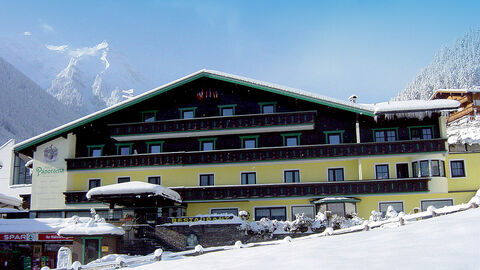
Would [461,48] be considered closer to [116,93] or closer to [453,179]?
[116,93]

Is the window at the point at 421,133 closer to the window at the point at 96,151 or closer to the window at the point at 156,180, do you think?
the window at the point at 156,180

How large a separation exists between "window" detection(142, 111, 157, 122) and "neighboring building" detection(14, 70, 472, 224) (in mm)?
111

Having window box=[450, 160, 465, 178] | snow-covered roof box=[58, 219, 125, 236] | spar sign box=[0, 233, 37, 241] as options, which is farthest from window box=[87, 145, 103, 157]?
window box=[450, 160, 465, 178]

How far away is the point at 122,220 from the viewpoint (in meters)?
28.6

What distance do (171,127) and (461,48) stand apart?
13413cm

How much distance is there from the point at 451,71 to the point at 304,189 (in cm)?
10292

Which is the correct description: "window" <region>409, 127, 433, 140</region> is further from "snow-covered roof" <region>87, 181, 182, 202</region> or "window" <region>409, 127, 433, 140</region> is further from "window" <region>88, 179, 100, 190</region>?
"window" <region>88, 179, 100, 190</region>

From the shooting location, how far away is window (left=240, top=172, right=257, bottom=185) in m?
33.5

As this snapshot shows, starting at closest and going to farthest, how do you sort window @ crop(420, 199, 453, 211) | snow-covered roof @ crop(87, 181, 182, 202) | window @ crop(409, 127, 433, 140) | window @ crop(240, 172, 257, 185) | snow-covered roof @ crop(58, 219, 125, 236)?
snow-covered roof @ crop(58, 219, 125, 236) → snow-covered roof @ crop(87, 181, 182, 202) → window @ crop(420, 199, 453, 211) → window @ crop(409, 127, 433, 140) → window @ crop(240, 172, 257, 185)

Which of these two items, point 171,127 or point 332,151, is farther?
point 171,127

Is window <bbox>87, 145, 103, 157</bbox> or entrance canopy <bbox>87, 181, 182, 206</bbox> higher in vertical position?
window <bbox>87, 145, 103, 157</bbox>

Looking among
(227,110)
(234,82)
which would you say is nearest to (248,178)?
(227,110)

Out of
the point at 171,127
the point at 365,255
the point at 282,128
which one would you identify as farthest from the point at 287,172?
the point at 365,255

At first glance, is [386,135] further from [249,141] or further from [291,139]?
[249,141]
